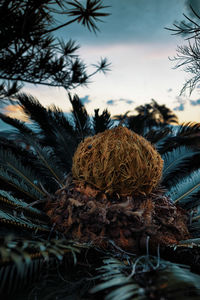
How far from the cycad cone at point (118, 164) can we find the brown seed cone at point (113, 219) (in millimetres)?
74

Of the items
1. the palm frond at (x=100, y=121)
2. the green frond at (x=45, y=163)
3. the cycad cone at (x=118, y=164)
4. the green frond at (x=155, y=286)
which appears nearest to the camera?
the green frond at (x=155, y=286)

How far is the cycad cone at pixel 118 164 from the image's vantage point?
152cm

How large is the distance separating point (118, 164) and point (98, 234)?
48cm

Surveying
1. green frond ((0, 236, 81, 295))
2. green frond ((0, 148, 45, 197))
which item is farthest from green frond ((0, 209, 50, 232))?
green frond ((0, 148, 45, 197))

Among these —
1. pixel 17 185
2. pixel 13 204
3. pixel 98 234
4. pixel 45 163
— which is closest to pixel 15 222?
pixel 13 204

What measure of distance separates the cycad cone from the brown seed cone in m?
0.07

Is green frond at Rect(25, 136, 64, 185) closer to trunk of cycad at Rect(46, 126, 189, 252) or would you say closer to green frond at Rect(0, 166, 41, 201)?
green frond at Rect(0, 166, 41, 201)

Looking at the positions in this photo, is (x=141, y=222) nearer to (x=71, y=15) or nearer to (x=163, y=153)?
(x=163, y=153)

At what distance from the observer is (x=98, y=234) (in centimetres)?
138

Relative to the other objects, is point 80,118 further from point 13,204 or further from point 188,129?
point 13,204

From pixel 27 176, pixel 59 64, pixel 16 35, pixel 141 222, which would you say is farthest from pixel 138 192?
pixel 59 64

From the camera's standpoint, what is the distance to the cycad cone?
152cm

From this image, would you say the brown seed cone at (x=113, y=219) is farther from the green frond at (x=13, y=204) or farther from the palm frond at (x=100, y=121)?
the palm frond at (x=100, y=121)

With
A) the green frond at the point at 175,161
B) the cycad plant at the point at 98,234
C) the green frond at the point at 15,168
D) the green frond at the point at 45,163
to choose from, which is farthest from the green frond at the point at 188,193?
the green frond at the point at 15,168
